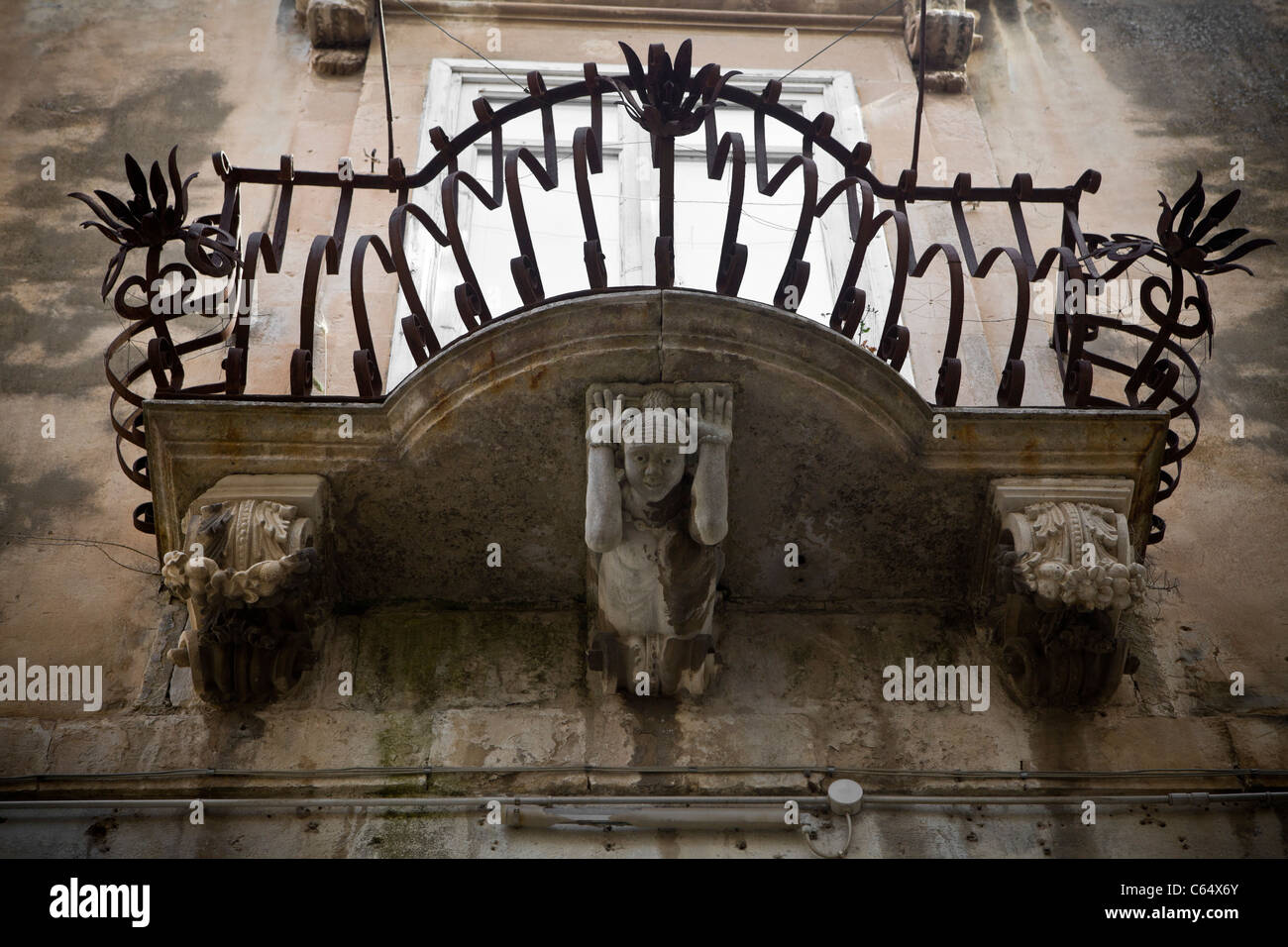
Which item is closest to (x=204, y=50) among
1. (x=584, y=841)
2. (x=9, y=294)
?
(x=9, y=294)

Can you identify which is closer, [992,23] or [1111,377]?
[1111,377]

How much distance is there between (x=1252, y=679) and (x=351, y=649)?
11.3ft

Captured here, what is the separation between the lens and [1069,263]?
18.4ft

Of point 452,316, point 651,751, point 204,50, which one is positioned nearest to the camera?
point 651,751

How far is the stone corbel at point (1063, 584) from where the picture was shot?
5.14 meters

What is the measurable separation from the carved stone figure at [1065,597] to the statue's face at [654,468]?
1.24m

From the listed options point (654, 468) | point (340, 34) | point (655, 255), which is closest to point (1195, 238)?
point (655, 255)

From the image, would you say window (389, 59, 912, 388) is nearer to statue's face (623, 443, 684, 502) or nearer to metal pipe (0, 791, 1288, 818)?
statue's face (623, 443, 684, 502)

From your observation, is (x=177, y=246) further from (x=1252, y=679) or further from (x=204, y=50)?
(x=1252, y=679)

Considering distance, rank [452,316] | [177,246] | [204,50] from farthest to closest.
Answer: [204,50]
[177,246]
[452,316]

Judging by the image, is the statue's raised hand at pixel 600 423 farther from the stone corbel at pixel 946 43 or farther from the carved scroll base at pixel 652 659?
the stone corbel at pixel 946 43

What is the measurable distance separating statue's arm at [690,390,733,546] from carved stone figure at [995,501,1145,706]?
1066mm

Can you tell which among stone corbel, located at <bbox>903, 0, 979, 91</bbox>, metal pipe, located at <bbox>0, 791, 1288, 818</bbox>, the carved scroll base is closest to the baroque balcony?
the carved scroll base
